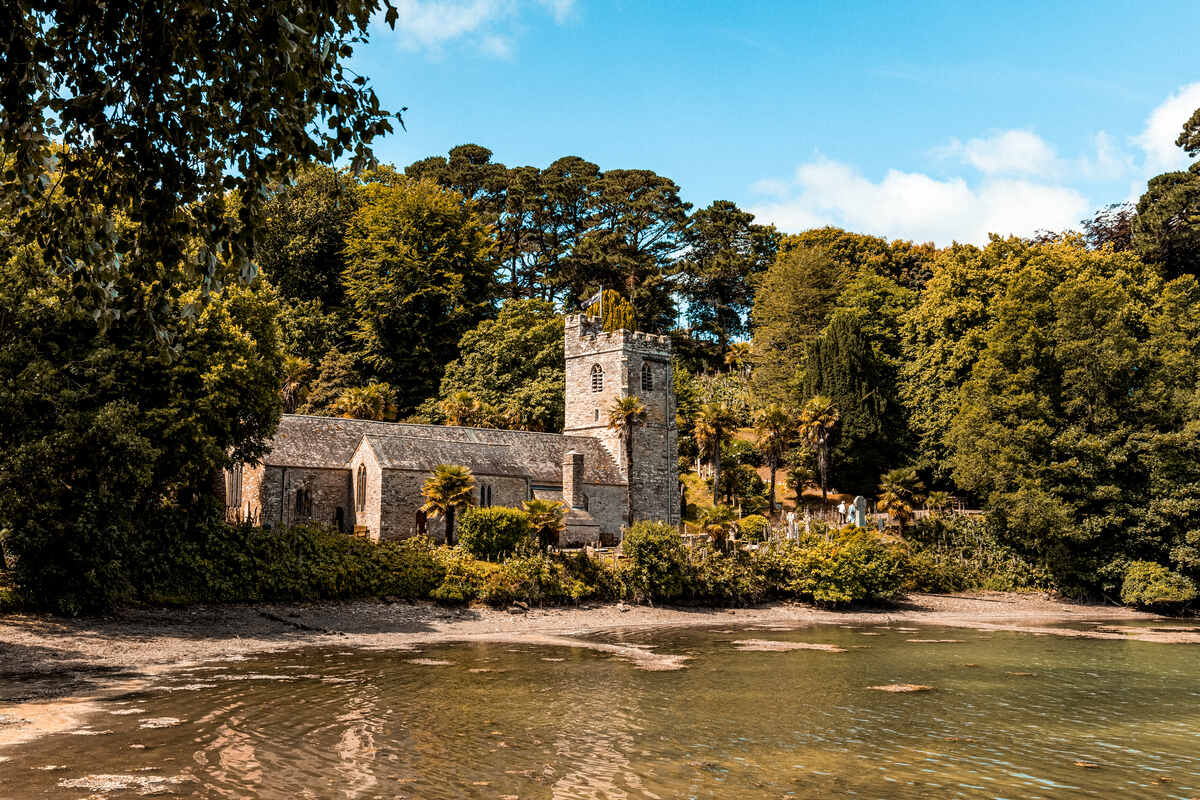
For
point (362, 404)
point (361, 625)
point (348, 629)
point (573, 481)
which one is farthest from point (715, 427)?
point (348, 629)

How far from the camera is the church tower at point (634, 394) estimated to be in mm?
51531

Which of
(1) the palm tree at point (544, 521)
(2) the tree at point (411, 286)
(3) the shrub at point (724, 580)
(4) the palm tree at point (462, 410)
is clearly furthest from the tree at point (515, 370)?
(3) the shrub at point (724, 580)

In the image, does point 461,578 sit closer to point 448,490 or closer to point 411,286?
point 448,490

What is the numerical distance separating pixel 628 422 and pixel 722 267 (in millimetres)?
30157

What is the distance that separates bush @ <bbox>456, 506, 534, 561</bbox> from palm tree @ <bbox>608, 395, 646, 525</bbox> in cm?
1442

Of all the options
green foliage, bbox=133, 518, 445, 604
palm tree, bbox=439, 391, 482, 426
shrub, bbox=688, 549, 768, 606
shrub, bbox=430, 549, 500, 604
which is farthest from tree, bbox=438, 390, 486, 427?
shrub, bbox=430, 549, 500, 604

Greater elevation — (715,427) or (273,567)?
(715,427)

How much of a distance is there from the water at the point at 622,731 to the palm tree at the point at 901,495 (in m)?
22.4

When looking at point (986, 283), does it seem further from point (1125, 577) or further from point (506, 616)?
point (506, 616)

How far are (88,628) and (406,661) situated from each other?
8.83 meters

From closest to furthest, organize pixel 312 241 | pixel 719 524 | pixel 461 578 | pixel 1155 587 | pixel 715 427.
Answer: pixel 461 578, pixel 1155 587, pixel 719 524, pixel 715 427, pixel 312 241

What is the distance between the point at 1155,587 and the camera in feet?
132

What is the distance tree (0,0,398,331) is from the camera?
711cm

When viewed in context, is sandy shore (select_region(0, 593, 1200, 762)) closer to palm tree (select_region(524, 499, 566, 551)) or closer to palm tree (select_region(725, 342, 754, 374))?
palm tree (select_region(524, 499, 566, 551))
